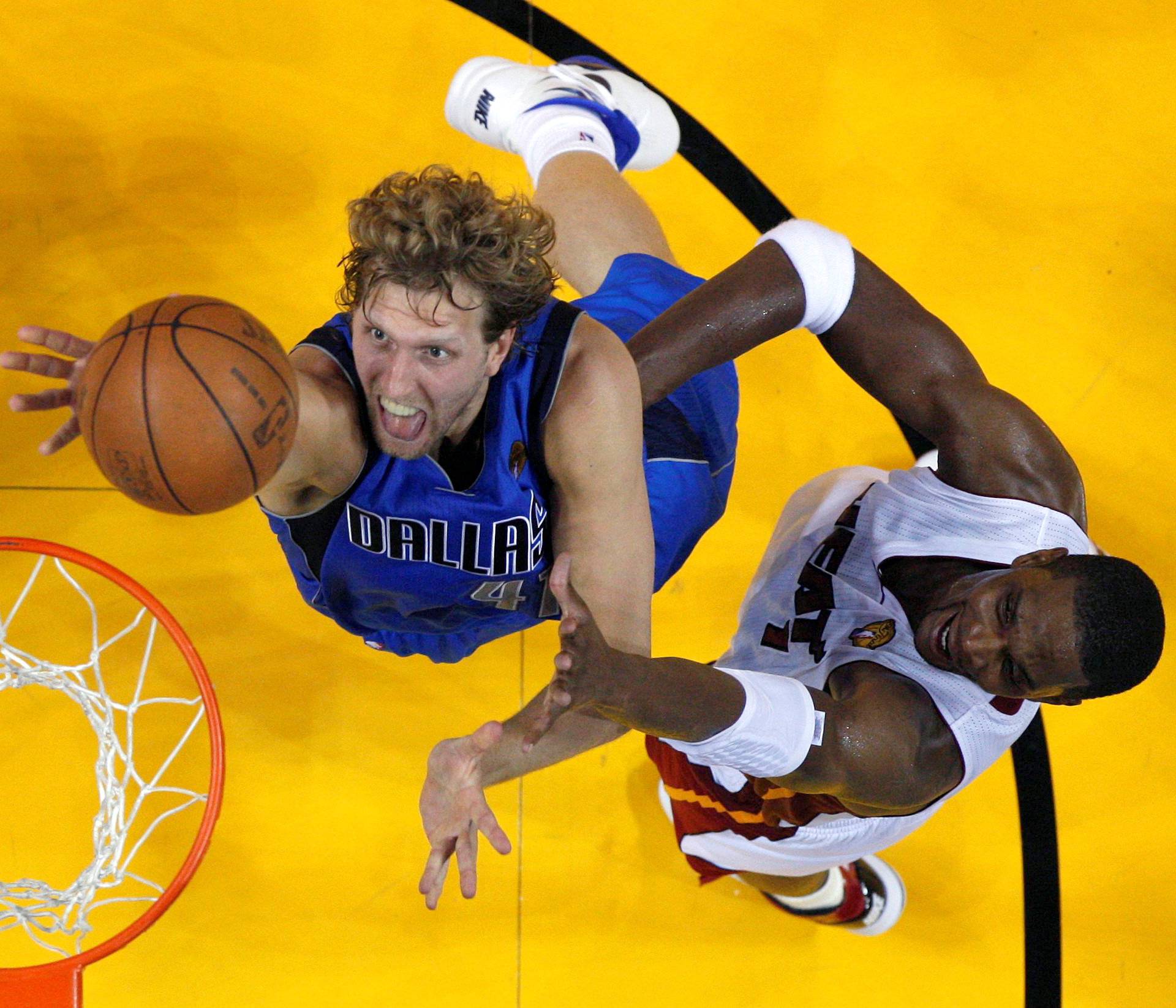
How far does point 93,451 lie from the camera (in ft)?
5.54

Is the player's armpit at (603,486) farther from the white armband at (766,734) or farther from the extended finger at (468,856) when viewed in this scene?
the extended finger at (468,856)

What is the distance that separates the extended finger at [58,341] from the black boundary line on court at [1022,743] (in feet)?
8.09

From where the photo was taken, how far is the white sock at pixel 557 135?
3148 millimetres

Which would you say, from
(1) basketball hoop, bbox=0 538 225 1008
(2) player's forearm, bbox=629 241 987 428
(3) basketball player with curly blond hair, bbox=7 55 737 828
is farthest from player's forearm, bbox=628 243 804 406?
(1) basketball hoop, bbox=0 538 225 1008

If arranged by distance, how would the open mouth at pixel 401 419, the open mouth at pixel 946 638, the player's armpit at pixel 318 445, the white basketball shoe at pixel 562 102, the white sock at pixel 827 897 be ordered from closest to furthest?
the player's armpit at pixel 318 445
the open mouth at pixel 401 419
the open mouth at pixel 946 638
the white sock at pixel 827 897
the white basketball shoe at pixel 562 102

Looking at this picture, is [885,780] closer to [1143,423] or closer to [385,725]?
[385,725]

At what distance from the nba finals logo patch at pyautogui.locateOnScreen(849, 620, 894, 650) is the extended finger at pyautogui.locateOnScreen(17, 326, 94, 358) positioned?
1.60m

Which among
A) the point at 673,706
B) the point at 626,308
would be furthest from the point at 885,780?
the point at 626,308

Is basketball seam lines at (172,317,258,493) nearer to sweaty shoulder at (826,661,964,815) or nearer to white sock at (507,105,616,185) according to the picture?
sweaty shoulder at (826,661,964,815)

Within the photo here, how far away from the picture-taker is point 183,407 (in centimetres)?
166

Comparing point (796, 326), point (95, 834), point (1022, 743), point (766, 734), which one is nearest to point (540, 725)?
point (766, 734)

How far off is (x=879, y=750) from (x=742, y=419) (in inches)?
64.1

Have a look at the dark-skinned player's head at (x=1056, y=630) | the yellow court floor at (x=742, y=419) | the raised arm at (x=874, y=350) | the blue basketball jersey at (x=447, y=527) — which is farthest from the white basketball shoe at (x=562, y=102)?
the dark-skinned player's head at (x=1056, y=630)

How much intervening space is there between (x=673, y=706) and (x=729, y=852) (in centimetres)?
100
